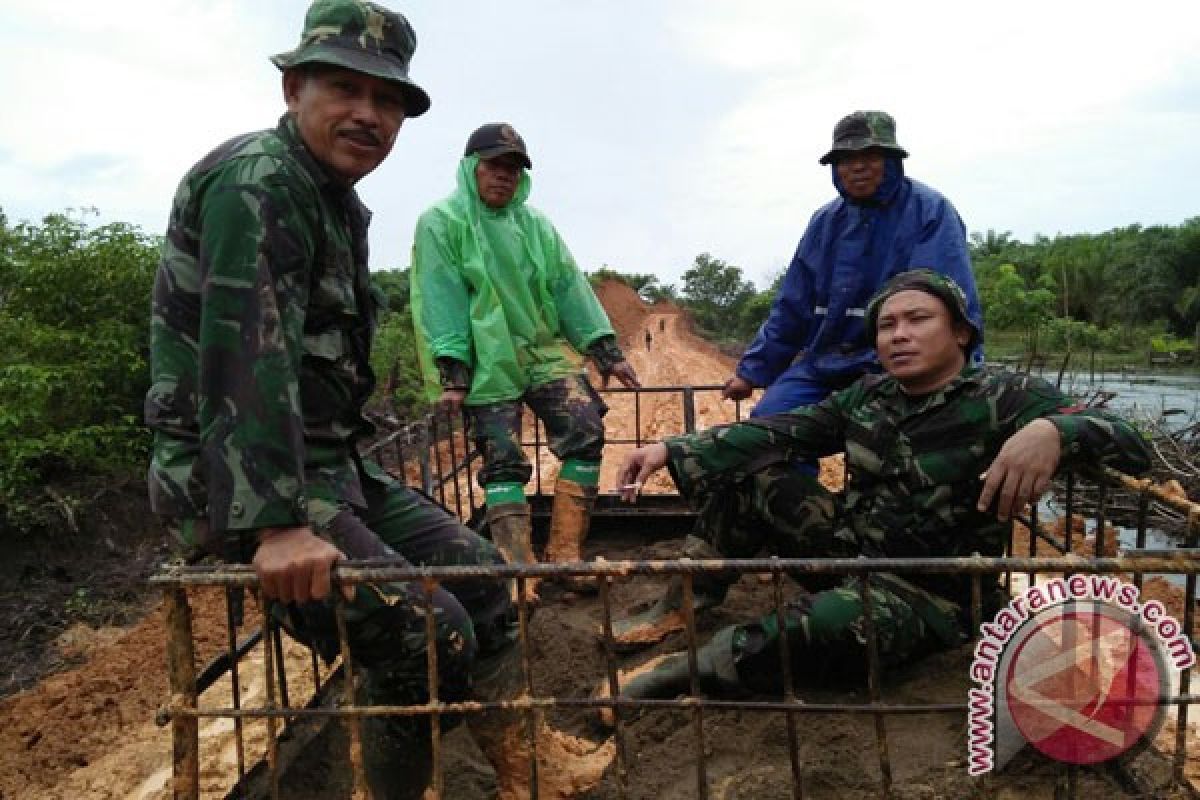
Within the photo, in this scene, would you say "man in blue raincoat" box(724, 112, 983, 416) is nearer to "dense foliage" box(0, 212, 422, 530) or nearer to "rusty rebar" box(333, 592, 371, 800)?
"rusty rebar" box(333, 592, 371, 800)

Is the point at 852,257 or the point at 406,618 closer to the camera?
the point at 406,618

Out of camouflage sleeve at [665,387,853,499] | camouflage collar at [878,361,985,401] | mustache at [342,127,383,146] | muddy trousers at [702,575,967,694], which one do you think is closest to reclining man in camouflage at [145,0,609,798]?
mustache at [342,127,383,146]

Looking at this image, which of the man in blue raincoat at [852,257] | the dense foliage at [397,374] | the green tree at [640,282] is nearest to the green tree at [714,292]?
the green tree at [640,282]

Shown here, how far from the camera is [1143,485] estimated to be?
230 cm

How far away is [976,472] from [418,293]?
240 centimetres

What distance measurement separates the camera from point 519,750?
222cm

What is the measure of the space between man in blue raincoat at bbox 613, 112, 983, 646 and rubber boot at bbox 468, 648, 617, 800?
3.01 feet

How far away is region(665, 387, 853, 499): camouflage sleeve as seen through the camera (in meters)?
2.83

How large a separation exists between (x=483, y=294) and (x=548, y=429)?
25.3 inches

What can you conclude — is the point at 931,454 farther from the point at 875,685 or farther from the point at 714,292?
the point at 714,292

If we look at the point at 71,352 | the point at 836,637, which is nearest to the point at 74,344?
the point at 71,352

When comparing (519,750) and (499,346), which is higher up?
(499,346)

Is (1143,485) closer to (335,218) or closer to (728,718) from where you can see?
(728,718)

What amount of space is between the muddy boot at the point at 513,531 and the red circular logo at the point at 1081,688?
2.15 m
